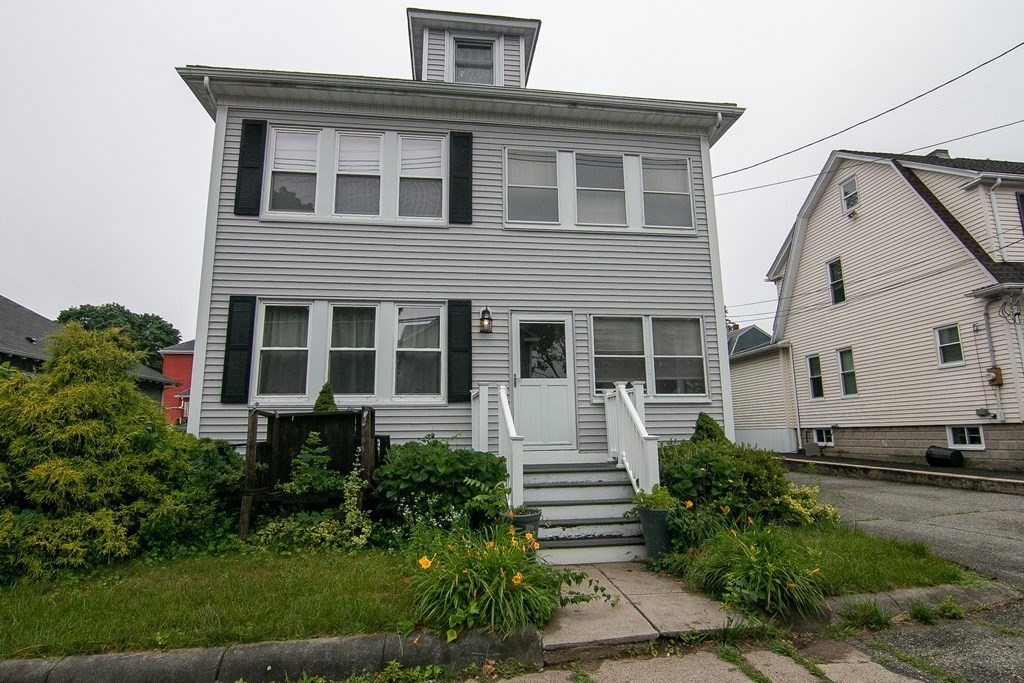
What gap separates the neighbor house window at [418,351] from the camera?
7.52m

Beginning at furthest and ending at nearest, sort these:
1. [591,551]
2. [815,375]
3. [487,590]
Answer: [815,375] < [591,551] < [487,590]

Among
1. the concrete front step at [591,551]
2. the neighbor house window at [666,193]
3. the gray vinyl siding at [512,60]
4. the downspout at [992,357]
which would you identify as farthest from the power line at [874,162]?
the concrete front step at [591,551]

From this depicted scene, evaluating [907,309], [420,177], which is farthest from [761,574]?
A: [907,309]

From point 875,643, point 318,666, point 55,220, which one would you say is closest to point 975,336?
point 875,643

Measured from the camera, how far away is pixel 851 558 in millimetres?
4445

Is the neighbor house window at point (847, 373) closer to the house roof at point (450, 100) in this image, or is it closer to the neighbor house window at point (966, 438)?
the neighbor house window at point (966, 438)

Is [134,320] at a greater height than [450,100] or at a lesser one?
greater

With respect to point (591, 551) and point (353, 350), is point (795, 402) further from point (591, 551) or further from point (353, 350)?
point (353, 350)

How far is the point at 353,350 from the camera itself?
7508 mm

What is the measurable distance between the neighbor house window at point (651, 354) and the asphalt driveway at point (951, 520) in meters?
2.60

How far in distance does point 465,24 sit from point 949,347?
12856mm

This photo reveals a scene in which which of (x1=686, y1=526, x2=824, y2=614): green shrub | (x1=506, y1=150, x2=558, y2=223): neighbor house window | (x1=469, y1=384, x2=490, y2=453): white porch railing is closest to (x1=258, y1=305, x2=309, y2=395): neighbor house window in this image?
(x1=469, y1=384, x2=490, y2=453): white porch railing

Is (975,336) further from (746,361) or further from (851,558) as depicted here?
(851,558)

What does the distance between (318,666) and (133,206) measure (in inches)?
1012
